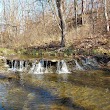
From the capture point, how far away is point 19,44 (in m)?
25.1

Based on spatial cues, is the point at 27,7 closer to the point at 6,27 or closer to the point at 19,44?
the point at 6,27

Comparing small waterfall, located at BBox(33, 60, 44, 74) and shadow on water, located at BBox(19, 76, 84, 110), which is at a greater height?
small waterfall, located at BBox(33, 60, 44, 74)

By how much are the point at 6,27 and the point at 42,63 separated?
16.3 meters

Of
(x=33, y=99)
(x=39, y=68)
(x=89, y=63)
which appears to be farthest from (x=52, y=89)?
(x=89, y=63)

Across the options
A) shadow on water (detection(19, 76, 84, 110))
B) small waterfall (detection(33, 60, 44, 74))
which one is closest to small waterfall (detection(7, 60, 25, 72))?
small waterfall (detection(33, 60, 44, 74))

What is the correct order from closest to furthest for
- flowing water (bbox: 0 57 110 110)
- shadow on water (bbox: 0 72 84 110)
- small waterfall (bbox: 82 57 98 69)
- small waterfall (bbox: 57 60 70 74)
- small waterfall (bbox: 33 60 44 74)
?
shadow on water (bbox: 0 72 84 110), flowing water (bbox: 0 57 110 110), small waterfall (bbox: 33 60 44 74), small waterfall (bbox: 57 60 70 74), small waterfall (bbox: 82 57 98 69)

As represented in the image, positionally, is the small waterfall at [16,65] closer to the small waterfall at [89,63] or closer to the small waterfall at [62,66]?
the small waterfall at [62,66]

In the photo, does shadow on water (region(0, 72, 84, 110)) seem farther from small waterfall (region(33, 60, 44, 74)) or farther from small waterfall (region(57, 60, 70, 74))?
small waterfall (region(57, 60, 70, 74))

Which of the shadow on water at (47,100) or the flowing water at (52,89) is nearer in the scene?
the shadow on water at (47,100)

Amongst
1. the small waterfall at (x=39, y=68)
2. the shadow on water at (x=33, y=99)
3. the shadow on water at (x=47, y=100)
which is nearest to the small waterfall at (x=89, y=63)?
the small waterfall at (x=39, y=68)

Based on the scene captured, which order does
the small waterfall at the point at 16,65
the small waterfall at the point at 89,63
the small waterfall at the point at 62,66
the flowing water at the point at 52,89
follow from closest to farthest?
the flowing water at the point at 52,89
the small waterfall at the point at 62,66
the small waterfall at the point at 89,63
the small waterfall at the point at 16,65

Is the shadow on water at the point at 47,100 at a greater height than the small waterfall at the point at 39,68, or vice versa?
the small waterfall at the point at 39,68

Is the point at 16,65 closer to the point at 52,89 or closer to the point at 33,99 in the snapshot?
the point at 52,89

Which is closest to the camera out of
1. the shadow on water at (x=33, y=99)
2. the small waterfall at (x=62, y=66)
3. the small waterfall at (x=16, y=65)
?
the shadow on water at (x=33, y=99)
